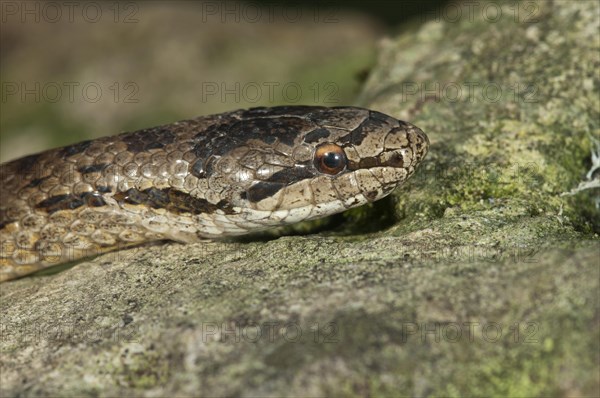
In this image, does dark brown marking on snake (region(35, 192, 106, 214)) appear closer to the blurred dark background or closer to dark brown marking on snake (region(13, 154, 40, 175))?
dark brown marking on snake (region(13, 154, 40, 175))

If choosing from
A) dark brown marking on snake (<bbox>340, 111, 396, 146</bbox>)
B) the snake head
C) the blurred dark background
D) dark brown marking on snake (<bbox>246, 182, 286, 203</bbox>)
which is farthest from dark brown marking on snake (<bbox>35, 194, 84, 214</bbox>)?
the blurred dark background

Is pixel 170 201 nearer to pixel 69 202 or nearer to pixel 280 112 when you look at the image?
pixel 69 202

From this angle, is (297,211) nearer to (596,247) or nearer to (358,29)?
(596,247)

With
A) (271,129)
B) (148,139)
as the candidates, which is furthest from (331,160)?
(148,139)

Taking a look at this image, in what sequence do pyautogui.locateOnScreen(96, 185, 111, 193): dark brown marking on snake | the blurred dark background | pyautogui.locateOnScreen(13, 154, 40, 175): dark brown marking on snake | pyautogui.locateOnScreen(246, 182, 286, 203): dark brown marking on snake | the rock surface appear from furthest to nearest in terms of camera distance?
1. the blurred dark background
2. pyautogui.locateOnScreen(13, 154, 40, 175): dark brown marking on snake
3. pyautogui.locateOnScreen(96, 185, 111, 193): dark brown marking on snake
4. pyautogui.locateOnScreen(246, 182, 286, 203): dark brown marking on snake
5. the rock surface

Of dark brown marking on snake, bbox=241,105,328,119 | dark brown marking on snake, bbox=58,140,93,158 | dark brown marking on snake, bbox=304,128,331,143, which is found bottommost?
dark brown marking on snake, bbox=58,140,93,158

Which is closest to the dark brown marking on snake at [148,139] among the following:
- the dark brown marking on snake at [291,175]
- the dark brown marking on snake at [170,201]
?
the dark brown marking on snake at [170,201]
